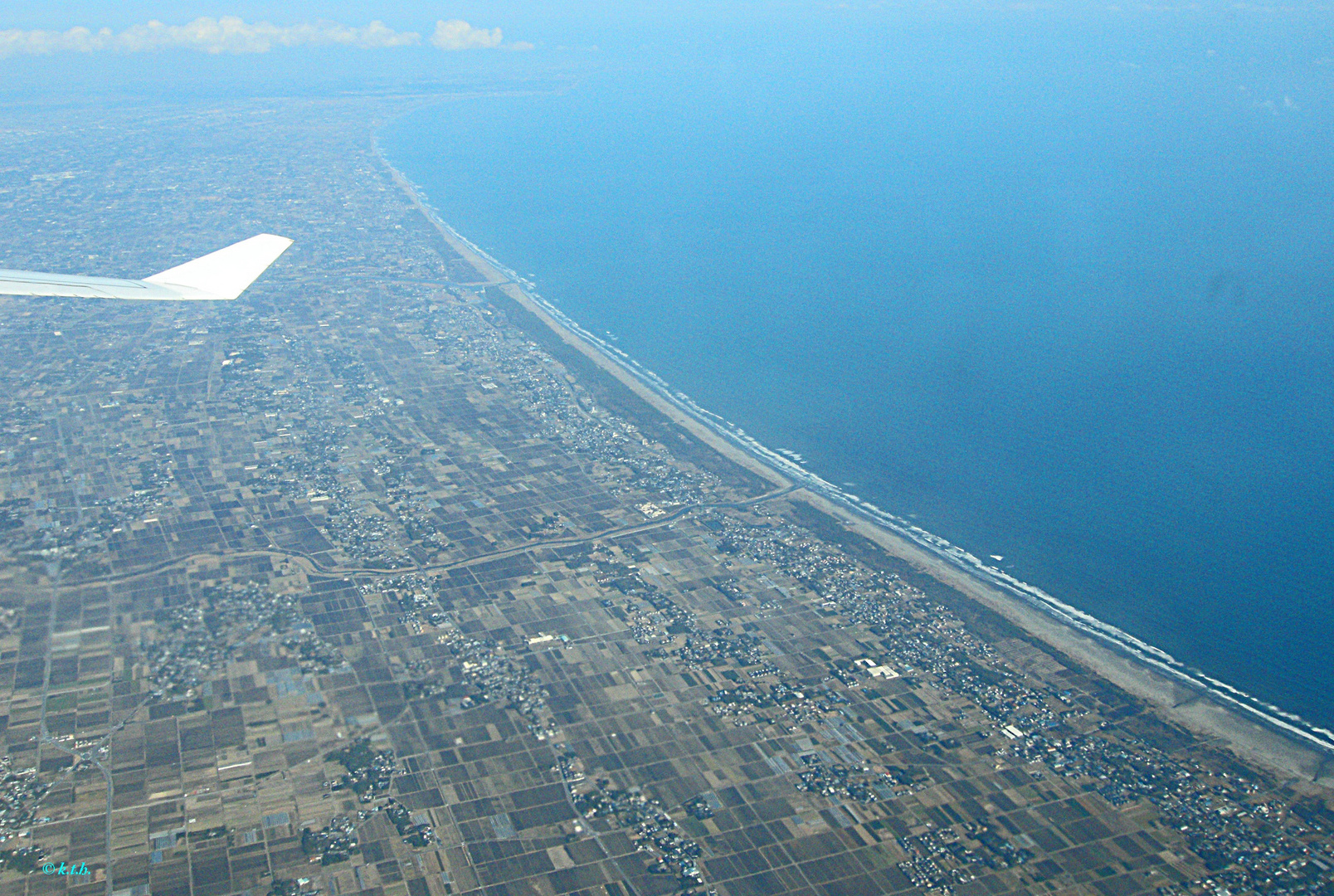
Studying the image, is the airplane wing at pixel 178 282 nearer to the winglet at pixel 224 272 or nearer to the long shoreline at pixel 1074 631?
the winglet at pixel 224 272

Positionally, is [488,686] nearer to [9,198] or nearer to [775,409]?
[775,409]

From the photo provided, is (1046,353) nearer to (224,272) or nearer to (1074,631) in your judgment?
(1074,631)

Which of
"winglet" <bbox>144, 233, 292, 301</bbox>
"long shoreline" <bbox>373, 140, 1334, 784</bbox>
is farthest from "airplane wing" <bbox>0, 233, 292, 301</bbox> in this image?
"long shoreline" <bbox>373, 140, 1334, 784</bbox>

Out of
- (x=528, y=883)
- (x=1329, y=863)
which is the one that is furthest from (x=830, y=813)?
(x=1329, y=863)

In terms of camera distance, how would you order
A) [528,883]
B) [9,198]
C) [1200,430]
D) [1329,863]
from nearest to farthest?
1. [528,883]
2. [1329,863]
3. [1200,430]
4. [9,198]

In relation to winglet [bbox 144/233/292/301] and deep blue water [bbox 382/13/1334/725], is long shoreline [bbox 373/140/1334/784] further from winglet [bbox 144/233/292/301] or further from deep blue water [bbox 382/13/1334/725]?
winglet [bbox 144/233/292/301]

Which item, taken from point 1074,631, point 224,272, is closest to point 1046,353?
point 1074,631

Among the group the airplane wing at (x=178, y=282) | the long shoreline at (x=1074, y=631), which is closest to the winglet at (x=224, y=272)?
the airplane wing at (x=178, y=282)
